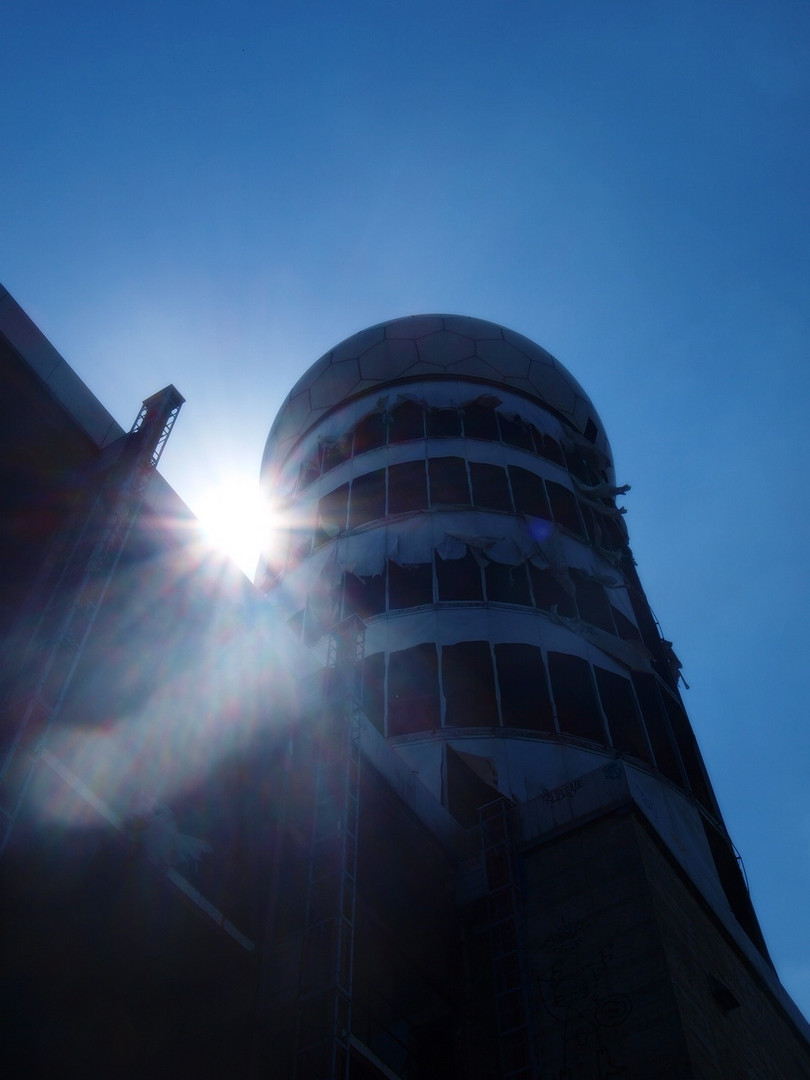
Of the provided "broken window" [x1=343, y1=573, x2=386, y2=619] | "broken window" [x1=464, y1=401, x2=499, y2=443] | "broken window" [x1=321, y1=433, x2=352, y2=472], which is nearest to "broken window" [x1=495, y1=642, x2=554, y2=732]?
"broken window" [x1=343, y1=573, x2=386, y2=619]

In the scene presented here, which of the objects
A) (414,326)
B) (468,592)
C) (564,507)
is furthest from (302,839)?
(414,326)

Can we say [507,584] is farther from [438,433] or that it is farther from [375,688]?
[438,433]

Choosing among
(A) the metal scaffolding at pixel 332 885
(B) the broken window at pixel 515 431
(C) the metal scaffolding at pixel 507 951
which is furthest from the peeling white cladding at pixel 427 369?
(C) the metal scaffolding at pixel 507 951

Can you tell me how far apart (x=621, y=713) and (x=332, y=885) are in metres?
9.47

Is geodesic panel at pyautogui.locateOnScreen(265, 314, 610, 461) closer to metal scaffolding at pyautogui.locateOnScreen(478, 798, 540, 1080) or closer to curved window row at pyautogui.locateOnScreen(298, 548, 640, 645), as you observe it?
curved window row at pyautogui.locateOnScreen(298, 548, 640, 645)

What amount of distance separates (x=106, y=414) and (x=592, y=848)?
8.63 meters

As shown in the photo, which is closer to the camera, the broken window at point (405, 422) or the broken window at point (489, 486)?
the broken window at point (489, 486)

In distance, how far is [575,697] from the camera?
18719 millimetres

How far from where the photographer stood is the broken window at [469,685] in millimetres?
18062

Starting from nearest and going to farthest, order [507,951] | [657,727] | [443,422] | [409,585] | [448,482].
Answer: [507,951] < [657,727] < [409,585] < [448,482] < [443,422]

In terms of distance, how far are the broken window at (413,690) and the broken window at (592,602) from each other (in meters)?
4.21

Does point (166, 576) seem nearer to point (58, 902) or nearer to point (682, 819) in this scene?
point (58, 902)

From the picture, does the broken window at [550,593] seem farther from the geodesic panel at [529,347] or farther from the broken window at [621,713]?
the geodesic panel at [529,347]

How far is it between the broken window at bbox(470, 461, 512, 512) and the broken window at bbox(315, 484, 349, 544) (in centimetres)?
337
